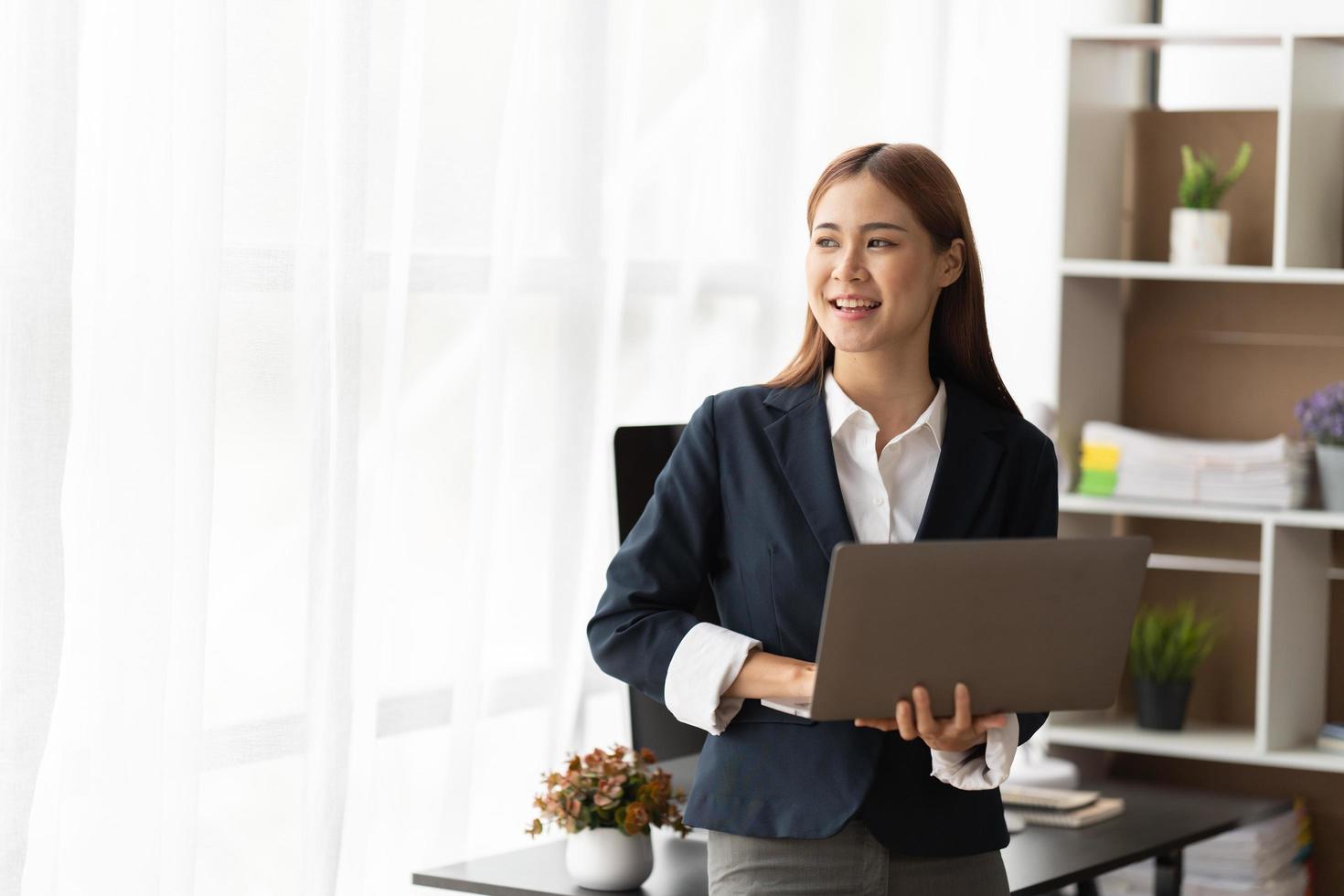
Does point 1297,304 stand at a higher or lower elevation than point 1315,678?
higher

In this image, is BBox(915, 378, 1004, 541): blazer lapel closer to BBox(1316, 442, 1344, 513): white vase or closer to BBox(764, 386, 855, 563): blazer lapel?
BBox(764, 386, 855, 563): blazer lapel

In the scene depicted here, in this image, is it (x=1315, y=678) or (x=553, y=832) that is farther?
(x=1315, y=678)

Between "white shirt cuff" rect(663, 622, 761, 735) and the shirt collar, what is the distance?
0.26 metres

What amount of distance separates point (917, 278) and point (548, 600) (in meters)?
1.41

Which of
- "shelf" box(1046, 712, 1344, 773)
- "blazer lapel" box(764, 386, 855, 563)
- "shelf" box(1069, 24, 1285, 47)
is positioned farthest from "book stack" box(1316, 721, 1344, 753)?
"blazer lapel" box(764, 386, 855, 563)

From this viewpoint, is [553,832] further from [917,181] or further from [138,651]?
[917,181]

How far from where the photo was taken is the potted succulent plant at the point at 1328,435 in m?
3.26

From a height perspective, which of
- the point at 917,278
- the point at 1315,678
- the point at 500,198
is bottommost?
the point at 1315,678

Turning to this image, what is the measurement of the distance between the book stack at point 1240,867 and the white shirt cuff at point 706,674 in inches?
71.1

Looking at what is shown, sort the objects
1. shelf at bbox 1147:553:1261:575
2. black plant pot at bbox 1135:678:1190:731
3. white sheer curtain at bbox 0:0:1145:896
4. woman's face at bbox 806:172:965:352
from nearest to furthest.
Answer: woman's face at bbox 806:172:965:352, white sheer curtain at bbox 0:0:1145:896, black plant pot at bbox 1135:678:1190:731, shelf at bbox 1147:553:1261:575

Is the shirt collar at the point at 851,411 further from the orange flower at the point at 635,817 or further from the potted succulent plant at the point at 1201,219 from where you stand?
the potted succulent plant at the point at 1201,219

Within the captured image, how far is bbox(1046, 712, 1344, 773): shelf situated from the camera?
10.8 ft

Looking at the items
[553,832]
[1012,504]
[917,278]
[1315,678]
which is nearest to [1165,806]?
[1315,678]

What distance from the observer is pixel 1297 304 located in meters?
3.54
